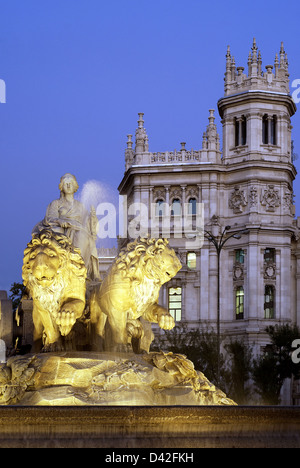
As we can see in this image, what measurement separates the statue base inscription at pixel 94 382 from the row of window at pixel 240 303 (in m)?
60.3

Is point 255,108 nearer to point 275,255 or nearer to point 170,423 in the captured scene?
point 275,255

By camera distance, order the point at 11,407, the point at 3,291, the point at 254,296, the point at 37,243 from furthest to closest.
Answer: the point at 254,296, the point at 3,291, the point at 37,243, the point at 11,407

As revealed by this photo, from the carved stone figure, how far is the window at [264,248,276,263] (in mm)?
59021

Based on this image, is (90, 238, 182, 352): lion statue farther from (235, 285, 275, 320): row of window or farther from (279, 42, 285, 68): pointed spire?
(279, 42, 285, 68): pointed spire

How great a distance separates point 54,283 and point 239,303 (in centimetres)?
6111

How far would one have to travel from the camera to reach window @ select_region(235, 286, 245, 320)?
72.5 metres

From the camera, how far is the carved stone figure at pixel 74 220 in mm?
14133

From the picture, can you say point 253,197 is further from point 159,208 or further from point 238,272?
point 159,208

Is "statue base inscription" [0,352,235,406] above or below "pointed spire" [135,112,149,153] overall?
below

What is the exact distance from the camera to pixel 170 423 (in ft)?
33.3

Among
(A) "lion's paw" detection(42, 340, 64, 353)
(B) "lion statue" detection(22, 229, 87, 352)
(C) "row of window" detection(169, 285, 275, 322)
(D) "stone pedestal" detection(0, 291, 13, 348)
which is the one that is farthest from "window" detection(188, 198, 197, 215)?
(A) "lion's paw" detection(42, 340, 64, 353)
